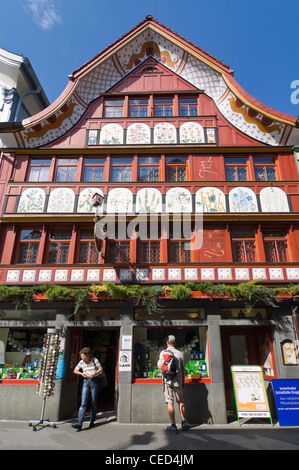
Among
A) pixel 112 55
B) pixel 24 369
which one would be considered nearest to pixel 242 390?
pixel 24 369

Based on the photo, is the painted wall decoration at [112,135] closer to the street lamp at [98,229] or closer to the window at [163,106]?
the window at [163,106]

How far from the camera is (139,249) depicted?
11.9m

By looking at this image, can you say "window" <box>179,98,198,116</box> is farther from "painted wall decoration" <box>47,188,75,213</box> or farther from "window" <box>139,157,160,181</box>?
"painted wall decoration" <box>47,188,75,213</box>

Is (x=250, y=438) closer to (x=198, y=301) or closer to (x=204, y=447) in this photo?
(x=204, y=447)

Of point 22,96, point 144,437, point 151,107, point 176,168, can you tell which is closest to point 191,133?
point 176,168

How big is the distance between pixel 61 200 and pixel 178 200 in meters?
4.64

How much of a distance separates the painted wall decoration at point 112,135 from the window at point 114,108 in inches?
40.6

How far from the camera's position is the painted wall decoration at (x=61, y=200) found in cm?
1231

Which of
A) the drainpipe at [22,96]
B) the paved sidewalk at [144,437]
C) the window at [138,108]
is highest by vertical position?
the drainpipe at [22,96]

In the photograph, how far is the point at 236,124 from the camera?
1388 centimetres

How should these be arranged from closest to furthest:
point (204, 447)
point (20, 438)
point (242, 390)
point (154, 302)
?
point (204, 447)
point (20, 438)
point (242, 390)
point (154, 302)

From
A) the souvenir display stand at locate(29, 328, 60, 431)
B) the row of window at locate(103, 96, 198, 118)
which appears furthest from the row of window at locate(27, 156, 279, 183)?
the souvenir display stand at locate(29, 328, 60, 431)

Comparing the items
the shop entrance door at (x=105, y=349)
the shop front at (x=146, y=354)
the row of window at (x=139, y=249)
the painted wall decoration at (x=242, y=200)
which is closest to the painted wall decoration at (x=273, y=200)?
the painted wall decoration at (x=242, y=200)

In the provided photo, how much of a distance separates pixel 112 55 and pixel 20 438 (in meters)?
15.4
